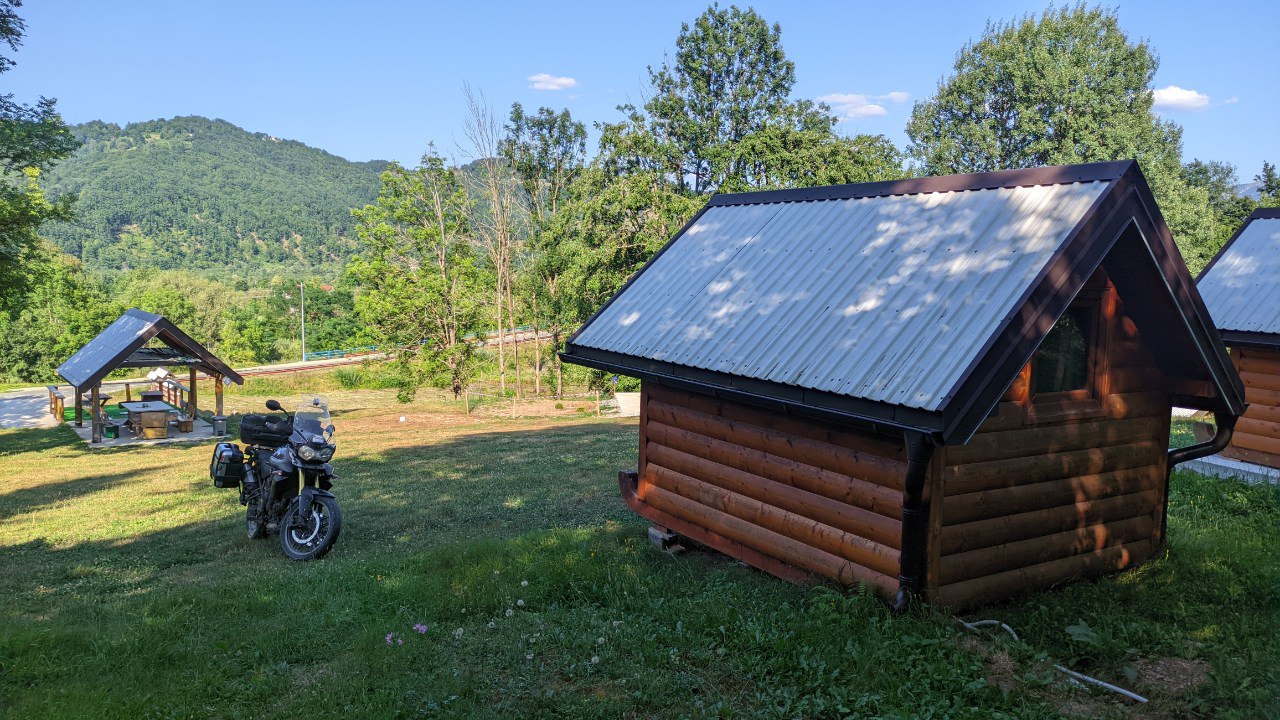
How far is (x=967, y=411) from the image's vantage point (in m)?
5.68

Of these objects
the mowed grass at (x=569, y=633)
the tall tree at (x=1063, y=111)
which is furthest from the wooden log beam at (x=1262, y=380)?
the tall tree at (x=1063, y=111)

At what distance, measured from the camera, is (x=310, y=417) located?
981cm

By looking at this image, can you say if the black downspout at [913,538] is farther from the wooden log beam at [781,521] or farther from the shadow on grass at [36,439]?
the shadow on grass at [36,439]

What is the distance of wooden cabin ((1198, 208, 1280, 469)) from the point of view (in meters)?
13.9

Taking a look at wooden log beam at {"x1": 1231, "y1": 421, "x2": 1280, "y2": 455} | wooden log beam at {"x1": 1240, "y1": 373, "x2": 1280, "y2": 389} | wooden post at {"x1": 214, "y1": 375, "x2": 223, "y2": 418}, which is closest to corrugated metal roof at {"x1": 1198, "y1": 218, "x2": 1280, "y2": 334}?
wooden log beam at {"x1": 1240, "y1": 373, "x2": 1280, "y2": 389}

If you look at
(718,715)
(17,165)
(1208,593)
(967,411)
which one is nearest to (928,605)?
(967,411)

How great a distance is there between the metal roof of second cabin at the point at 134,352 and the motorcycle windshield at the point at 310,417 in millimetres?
14965

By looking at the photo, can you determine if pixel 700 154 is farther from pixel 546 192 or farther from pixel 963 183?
pixel 963 183

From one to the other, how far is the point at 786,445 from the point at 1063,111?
155 feet

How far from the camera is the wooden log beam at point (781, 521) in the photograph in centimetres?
664

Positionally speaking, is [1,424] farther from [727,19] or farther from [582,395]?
[727,19]

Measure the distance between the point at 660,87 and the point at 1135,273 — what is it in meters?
33.9

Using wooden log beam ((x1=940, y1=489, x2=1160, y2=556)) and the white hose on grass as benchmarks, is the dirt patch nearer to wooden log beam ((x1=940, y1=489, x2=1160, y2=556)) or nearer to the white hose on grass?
the white hose on grass

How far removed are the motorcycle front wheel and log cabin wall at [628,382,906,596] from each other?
11.5ft
